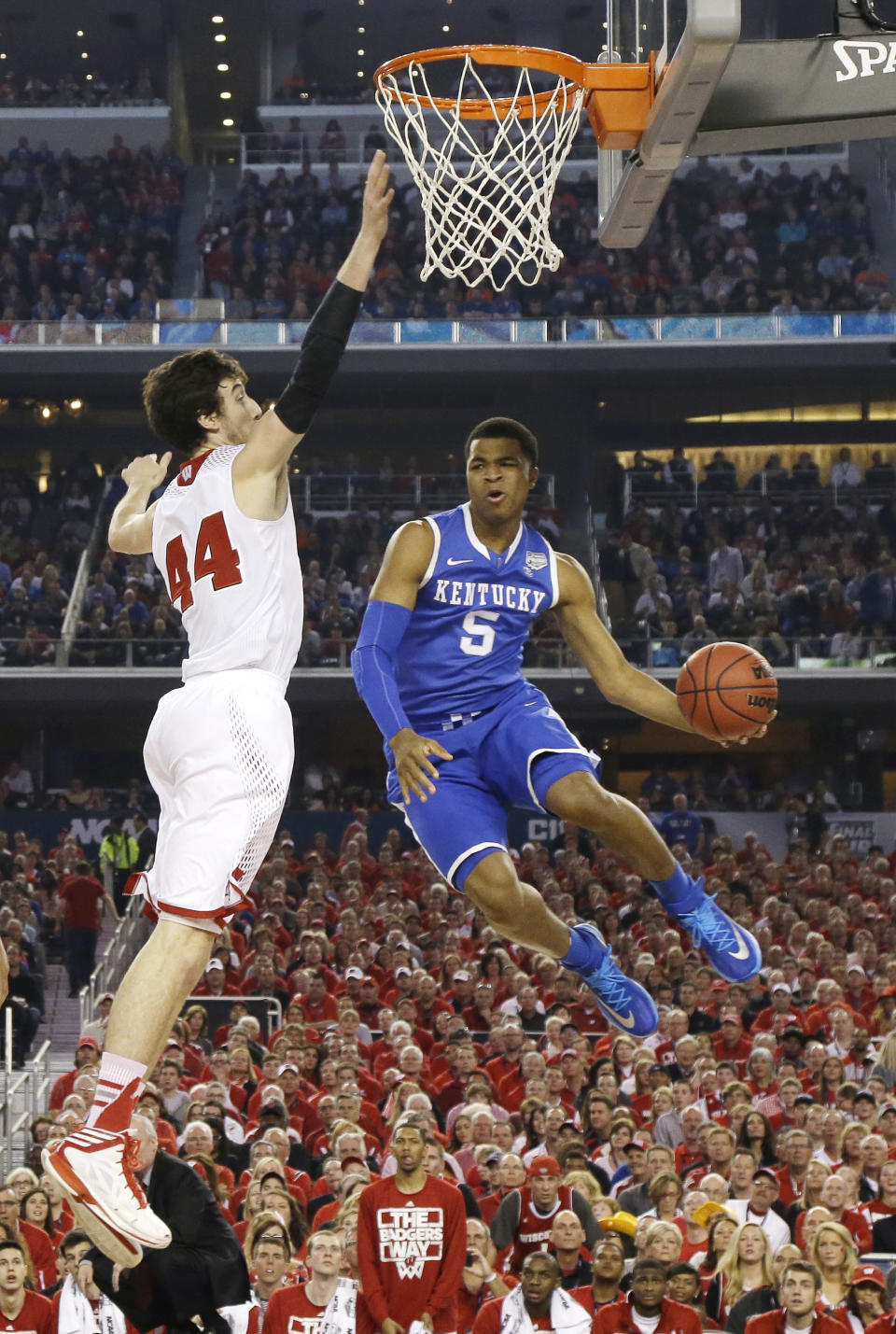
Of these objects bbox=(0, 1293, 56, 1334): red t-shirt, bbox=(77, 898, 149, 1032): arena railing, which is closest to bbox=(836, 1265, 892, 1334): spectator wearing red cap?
bbox=(0, 1293, 56, 1334): red t-shirt

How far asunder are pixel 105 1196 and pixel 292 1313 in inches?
177

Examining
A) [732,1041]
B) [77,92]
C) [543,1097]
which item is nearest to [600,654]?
[543,1097]

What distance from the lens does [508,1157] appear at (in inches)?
394

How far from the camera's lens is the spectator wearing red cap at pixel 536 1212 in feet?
31.2

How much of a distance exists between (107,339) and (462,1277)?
2071cm

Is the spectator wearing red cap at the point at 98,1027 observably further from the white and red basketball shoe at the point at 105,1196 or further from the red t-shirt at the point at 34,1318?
the white and red basketball shoe at the point at 105,1196

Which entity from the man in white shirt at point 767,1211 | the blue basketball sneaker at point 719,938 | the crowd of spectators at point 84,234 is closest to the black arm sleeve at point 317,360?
the blue basketball sneaker at point 719,938

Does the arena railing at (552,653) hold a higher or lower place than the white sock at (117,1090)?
higher

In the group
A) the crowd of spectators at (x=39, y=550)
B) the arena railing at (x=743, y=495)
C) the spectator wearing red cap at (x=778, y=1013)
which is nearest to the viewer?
the spectator wearing red cap at (x=778, y=1013)

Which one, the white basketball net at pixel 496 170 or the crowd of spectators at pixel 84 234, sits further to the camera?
the crowd of spectators at pixel 84 234

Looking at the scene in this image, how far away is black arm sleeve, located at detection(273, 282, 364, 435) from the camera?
4922 mm

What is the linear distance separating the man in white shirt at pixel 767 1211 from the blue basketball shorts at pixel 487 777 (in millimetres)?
4404

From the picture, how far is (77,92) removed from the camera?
34.0 metres

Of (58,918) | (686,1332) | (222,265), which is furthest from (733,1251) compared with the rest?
(222,265)
